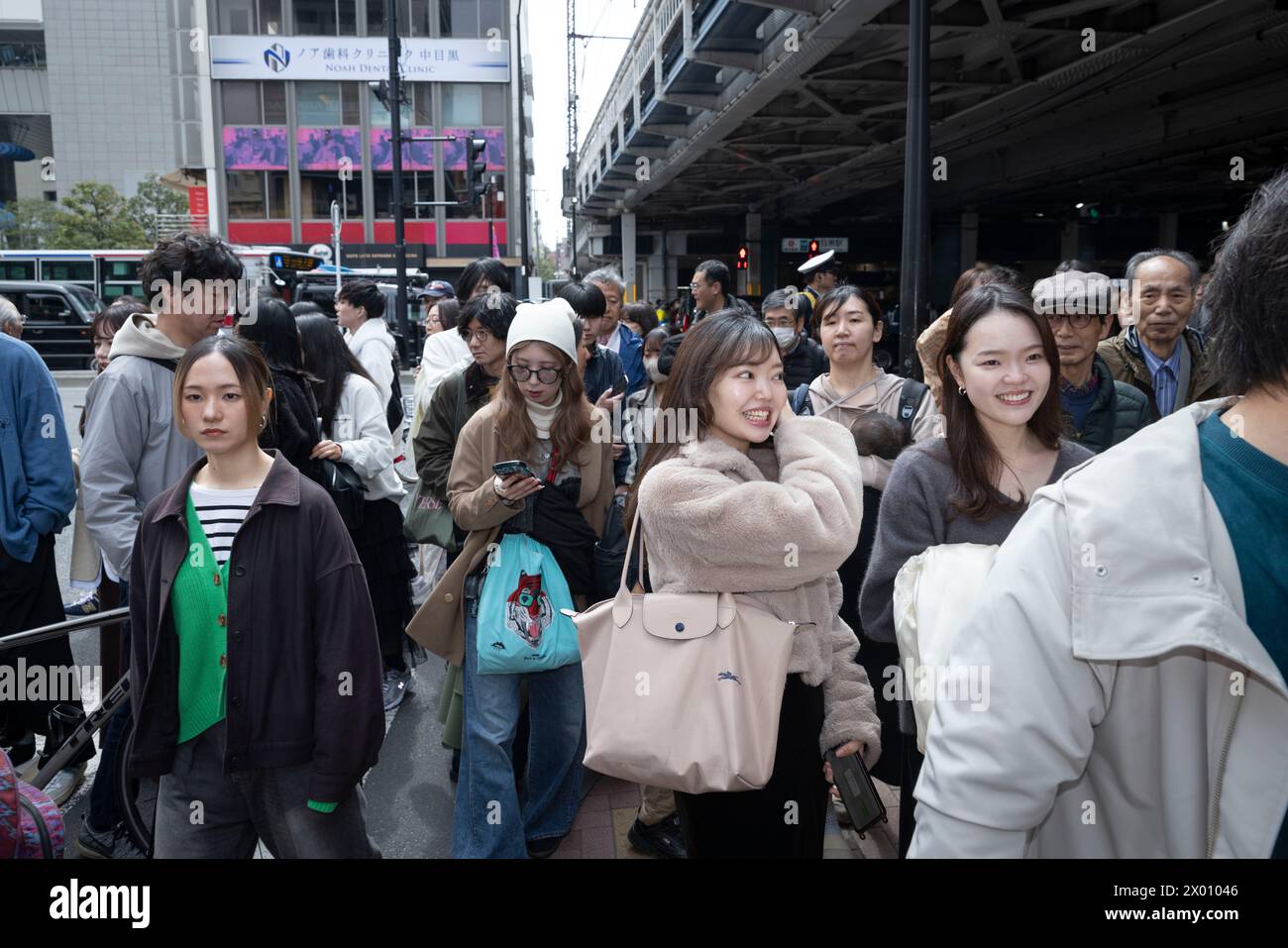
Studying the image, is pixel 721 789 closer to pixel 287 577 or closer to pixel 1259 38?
pixel 287 577

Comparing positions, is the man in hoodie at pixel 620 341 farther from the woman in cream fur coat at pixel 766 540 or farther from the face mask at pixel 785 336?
the woman in cream fur coat at pixel 766 540

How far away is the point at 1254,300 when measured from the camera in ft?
4.25

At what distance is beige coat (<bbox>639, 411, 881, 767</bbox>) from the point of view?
7.98 feet

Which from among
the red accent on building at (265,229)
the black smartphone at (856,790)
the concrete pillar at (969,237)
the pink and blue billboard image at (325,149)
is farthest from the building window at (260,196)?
the black smartphone at (856,790)

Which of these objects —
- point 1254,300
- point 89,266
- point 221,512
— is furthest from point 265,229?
→ point 1254,300

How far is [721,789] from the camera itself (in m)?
2.34

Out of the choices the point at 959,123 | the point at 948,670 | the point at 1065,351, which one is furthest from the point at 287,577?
the point at 959,123

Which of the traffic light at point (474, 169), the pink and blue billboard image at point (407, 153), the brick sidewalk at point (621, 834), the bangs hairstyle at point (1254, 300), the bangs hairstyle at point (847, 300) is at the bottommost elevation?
the brick sidewalk at point (621, 834)

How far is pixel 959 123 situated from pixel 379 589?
55.8 ft

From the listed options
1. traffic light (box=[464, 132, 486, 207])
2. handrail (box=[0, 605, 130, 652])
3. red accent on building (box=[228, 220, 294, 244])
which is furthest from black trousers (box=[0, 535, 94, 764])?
red accent on building (box=[228, 220, 294, 244])

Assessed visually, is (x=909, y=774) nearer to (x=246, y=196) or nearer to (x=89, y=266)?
(x=89, y=266)

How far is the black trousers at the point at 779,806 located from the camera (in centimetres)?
253

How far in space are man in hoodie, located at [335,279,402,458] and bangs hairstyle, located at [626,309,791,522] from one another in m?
3.54

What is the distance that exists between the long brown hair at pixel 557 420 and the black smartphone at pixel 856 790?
5.28ft
